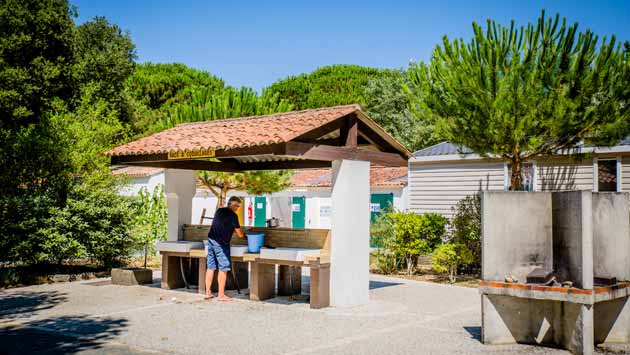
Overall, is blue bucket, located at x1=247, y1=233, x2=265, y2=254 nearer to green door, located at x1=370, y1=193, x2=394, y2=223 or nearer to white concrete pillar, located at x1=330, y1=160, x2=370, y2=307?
white concrete pillar, located at x1=330, y1=160, x2=370, y2=307

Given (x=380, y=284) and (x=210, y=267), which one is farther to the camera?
(x=380, y=284)

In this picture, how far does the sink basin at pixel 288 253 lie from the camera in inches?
374

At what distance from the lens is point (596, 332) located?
7.19 m

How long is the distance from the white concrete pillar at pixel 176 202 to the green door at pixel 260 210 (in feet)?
50.1

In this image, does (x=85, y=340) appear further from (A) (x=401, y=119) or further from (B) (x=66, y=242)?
(A) (x=401, y=119)

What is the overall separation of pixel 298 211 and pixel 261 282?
1719 centimetres

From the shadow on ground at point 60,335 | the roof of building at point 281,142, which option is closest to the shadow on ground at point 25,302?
the shadow on ground at point 60,335

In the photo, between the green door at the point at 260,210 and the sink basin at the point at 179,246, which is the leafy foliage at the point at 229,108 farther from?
the sink basin at the point at 179,246

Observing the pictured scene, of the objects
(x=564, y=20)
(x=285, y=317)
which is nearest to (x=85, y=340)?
(x=285, y=317)

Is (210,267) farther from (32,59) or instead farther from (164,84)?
(164,84)

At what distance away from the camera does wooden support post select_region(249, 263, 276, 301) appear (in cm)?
1016

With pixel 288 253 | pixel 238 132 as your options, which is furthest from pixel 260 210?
pixel 288 253

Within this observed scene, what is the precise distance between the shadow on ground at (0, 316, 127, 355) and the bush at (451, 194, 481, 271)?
28.5ft

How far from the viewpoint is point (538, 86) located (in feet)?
40.7
